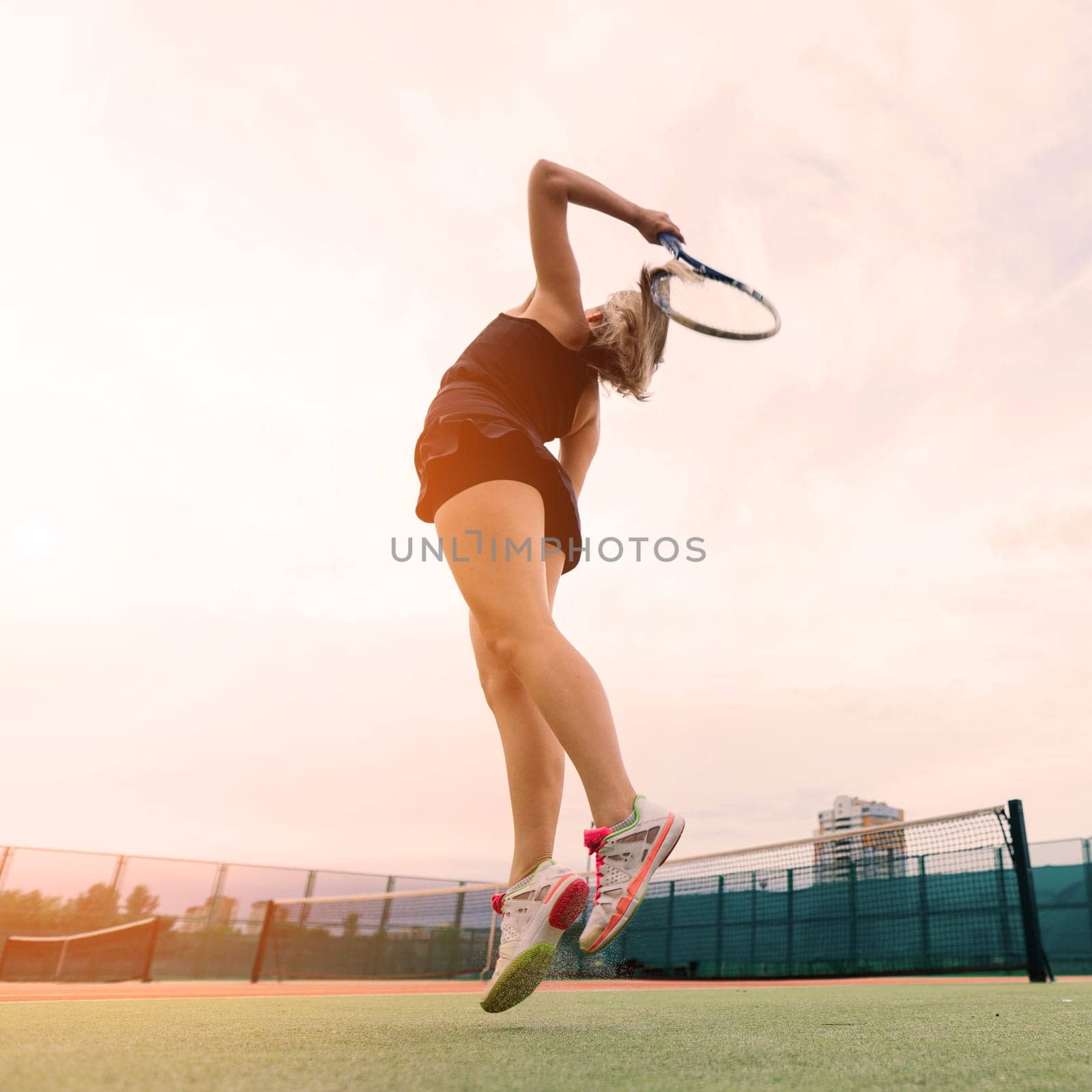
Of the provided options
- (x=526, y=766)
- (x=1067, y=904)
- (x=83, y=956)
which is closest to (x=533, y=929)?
(x=526, y=766)

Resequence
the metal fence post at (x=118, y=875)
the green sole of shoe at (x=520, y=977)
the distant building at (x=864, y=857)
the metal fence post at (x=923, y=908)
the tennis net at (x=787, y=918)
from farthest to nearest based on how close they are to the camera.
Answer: the metal fence post at (x=118, y=875) < the metal fence post at (x=923, y=908) < the distant building at (x=864, y=857) < the tennis net at (x=787, y=918) < the green sole of shoe at (x=520, y=977)

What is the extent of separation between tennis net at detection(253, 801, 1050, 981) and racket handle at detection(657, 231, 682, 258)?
20.7 ft

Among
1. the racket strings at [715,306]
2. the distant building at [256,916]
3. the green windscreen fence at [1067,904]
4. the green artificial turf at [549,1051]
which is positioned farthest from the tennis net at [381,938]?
the racket strings at [715,306]

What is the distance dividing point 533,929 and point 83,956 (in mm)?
15684

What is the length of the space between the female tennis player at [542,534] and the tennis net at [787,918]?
631 cm

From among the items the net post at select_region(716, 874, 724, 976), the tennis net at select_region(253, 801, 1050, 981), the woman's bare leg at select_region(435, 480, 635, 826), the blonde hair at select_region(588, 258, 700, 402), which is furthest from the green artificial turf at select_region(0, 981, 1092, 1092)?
the net post at select_region(716, 874, 724, 976)

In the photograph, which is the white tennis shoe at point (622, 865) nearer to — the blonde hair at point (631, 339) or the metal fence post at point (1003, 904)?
the blonde hair at point (631, 339)

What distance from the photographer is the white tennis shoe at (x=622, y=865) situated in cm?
146

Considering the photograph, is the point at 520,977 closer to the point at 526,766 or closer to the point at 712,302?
the point at 526,766

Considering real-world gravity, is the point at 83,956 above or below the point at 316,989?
below

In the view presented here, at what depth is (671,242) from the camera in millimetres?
2254

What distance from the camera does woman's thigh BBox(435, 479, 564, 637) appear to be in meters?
1.67

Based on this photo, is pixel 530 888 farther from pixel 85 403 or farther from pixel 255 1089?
pixel 85 403

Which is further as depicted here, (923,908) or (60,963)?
(60,963)
